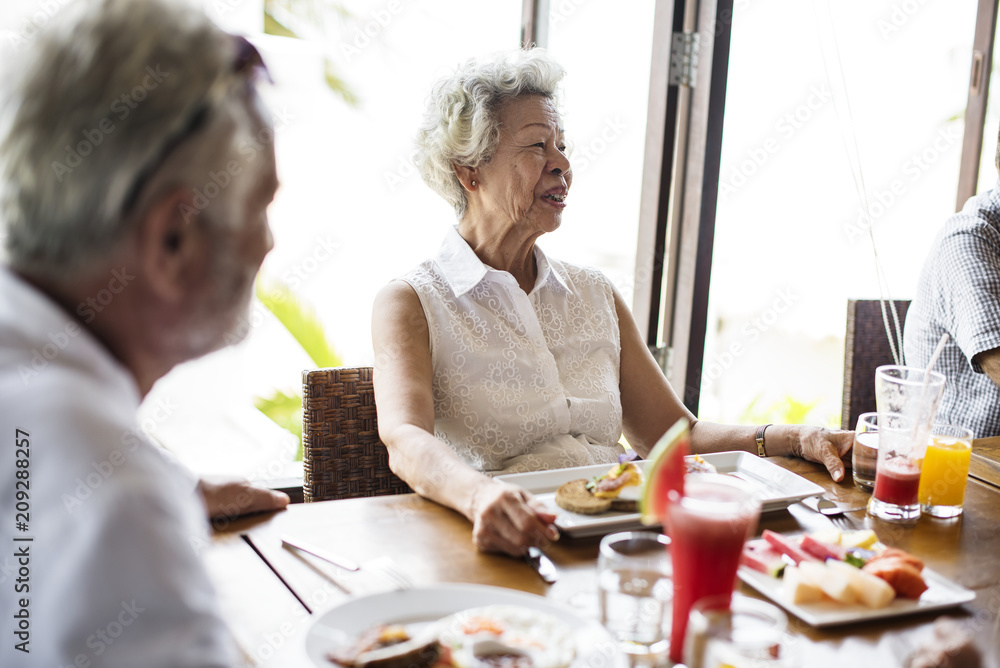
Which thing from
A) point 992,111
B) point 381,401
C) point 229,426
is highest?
point 992,111

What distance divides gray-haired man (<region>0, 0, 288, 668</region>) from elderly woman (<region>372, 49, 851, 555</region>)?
82 centimetres

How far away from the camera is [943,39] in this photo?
3924mm

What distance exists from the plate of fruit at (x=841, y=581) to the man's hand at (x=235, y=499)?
715 millimetres

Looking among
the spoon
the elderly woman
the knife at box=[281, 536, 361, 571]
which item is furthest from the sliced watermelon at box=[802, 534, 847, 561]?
the knife at box=[281, 536, 361, 571]

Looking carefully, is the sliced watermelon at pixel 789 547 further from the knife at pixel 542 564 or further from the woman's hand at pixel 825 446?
the woman's hand at pixel 825 446

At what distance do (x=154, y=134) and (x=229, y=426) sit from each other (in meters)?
2.53

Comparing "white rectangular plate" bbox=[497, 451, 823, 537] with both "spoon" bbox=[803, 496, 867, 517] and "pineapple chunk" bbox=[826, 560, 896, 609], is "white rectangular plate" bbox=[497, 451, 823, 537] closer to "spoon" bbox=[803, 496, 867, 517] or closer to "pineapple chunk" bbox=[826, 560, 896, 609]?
"spoon" bbox=[803, 496, 867, 517]

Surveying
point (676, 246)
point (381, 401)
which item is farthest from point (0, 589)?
point (676, 246)

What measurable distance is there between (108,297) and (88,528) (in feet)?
0.74

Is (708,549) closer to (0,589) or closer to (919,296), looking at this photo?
(0,589)

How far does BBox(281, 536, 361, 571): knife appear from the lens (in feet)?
3.45

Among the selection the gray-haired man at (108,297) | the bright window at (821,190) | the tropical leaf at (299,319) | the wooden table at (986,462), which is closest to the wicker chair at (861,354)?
the wooden table at (986,462)

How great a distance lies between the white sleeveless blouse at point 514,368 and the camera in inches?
68.7

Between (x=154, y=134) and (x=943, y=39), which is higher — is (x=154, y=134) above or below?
below
